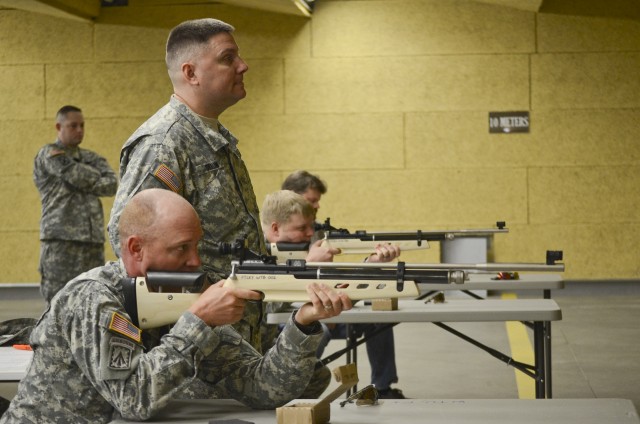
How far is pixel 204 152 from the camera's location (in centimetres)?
346

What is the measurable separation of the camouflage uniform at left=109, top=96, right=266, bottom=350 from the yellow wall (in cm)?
843

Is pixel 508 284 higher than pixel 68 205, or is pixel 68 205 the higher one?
pixel 68 205

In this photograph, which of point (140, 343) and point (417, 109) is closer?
point (140, 343)

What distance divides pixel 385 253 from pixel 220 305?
3720 millimetres

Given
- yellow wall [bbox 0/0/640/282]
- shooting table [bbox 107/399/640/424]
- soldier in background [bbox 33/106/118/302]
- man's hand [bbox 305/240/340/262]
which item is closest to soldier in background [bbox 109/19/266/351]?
shooting table [bbox 107/399/640/424]

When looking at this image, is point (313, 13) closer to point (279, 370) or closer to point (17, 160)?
point (17, 160)

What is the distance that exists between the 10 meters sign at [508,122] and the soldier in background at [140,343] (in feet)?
30.9

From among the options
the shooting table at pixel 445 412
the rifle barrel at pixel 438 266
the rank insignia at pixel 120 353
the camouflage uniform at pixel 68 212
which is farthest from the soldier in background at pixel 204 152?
the camouflage uniform at pixel 68 212

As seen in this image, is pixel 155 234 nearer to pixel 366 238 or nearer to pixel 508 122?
pixel 366 238

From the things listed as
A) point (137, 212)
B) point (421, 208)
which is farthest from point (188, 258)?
point (421, 208)

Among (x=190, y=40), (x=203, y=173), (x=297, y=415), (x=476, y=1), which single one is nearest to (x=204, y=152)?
(x=203, y=173)

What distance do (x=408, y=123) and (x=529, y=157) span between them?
1435 mm

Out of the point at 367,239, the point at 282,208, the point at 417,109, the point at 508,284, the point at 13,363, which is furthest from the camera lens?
the point at 417,109

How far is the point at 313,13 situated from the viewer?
12.1 m
